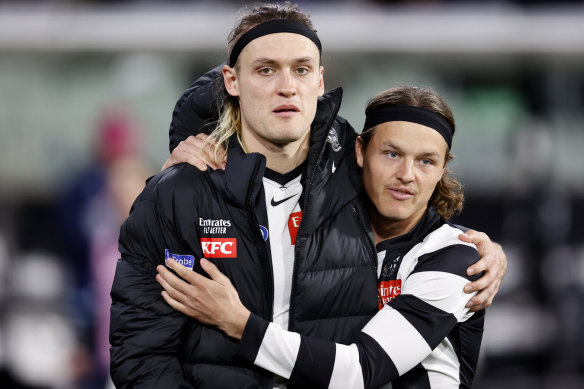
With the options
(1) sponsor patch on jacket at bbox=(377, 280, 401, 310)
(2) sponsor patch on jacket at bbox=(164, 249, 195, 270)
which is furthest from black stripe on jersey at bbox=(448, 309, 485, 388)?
(2) sponsor patch on jacket at bbox=(164, 249, 195, 270)

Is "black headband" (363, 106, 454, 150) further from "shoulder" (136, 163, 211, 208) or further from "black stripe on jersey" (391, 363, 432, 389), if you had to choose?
"black stripe on jersey" (391, 363, 432, 389)

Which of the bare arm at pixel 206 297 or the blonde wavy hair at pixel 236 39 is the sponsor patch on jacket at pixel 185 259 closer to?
the bare arm at pixel 206 297

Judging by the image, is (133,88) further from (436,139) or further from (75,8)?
(436,139)

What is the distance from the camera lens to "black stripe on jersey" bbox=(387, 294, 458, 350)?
10.6ft

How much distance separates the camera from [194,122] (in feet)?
11.7

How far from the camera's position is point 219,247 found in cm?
314

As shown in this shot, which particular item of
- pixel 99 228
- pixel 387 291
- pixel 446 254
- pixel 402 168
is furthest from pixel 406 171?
pixel 99 228

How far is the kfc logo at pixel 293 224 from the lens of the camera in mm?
3266

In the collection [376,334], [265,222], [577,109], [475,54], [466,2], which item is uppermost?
[466,2]

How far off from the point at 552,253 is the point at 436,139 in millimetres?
4720

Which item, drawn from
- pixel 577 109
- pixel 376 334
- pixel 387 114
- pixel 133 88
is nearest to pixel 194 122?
pixel 387 114

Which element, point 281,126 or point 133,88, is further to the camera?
point 133,88

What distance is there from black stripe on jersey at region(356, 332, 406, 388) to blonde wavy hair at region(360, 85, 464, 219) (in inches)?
26.6

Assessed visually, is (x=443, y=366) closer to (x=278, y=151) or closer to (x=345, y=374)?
(x=345, y=374)
